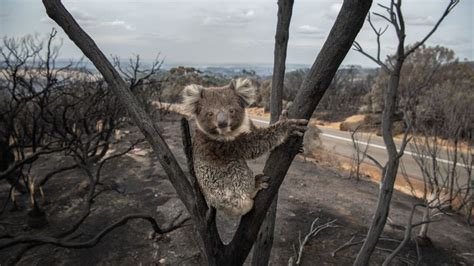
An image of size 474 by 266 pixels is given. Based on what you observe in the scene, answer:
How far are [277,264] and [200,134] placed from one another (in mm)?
4332

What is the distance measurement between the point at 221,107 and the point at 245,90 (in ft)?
1.23

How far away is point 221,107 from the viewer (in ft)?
9.61

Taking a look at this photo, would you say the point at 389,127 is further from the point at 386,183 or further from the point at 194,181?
the point at 194,181

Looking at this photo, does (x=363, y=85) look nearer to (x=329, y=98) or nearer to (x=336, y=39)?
(x=329, y=98)

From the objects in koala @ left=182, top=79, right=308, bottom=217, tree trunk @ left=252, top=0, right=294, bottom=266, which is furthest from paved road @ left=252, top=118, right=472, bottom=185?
koala @ left=182, top=79, right=308, bottom=217

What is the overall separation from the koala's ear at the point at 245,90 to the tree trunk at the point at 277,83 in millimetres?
595

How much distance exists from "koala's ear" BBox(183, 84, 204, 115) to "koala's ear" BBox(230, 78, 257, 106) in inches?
12.8

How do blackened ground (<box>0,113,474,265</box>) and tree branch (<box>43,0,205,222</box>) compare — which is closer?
tree branch (<box>43,0,205,222</box>)

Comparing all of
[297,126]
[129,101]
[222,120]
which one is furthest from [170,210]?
[297,126]

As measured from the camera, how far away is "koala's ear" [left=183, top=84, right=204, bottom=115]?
310cm

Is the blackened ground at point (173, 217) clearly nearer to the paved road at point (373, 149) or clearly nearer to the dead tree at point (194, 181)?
the dead tree at point (194, 181)

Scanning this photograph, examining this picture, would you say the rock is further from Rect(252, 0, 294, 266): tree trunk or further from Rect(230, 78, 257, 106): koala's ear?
Rect(230, 78, 257, 106): koala's ear

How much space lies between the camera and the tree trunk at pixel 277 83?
3.48 m

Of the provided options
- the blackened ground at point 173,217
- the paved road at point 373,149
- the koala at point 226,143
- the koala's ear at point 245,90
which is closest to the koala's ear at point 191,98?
Answer: the koala at point 226,143
